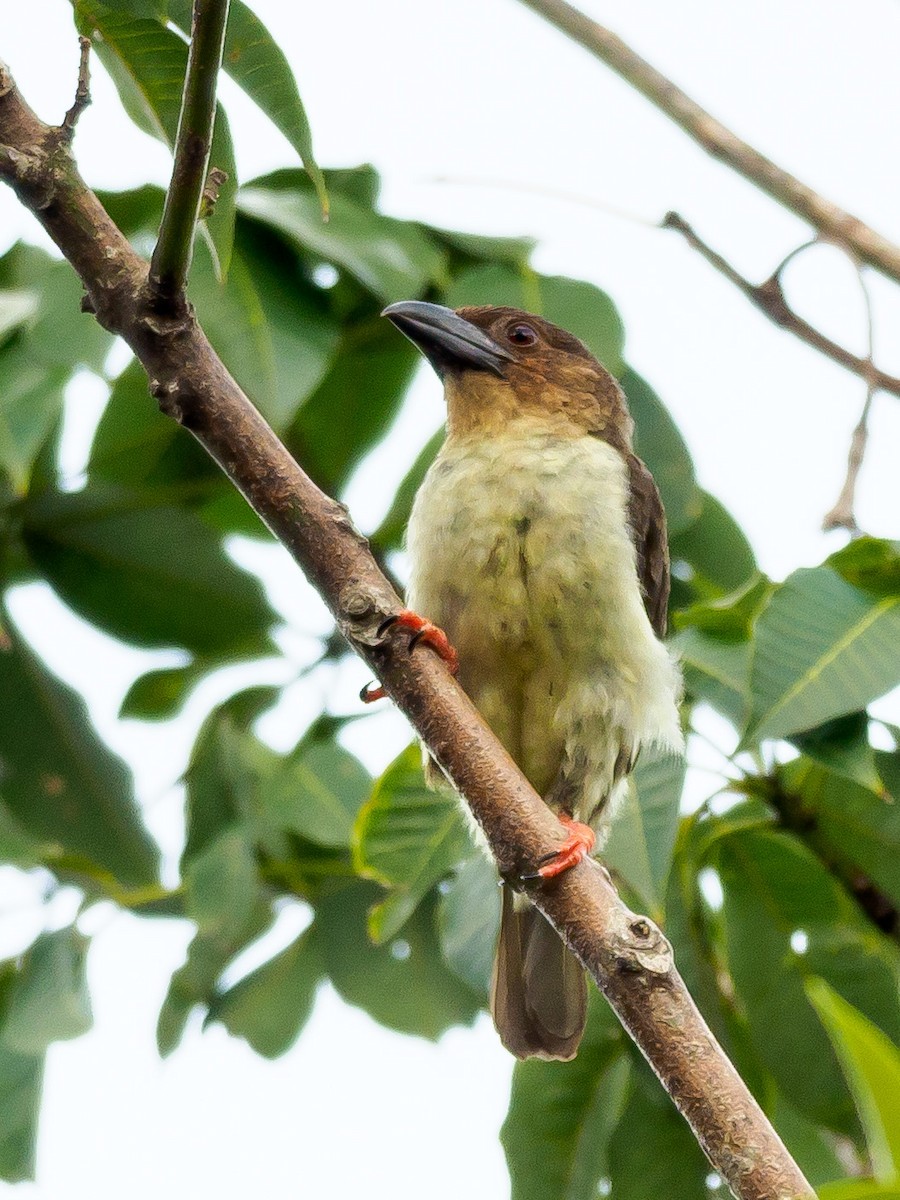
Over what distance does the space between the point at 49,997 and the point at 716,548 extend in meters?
1.53

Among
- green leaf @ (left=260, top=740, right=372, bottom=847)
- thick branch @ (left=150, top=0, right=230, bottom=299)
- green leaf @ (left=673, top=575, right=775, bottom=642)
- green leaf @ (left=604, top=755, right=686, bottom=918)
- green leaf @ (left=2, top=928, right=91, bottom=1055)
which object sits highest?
thick branch @ (left=150, top=0, right=230, bottom=299)

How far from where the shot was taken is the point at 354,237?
9.96 ft

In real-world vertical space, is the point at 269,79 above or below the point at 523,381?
above

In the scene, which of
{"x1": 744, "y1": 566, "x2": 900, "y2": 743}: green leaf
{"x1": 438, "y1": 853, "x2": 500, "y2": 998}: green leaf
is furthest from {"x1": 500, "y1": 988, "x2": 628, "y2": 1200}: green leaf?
{"x1": 744, "y1": 566, "x2": 900, "y2": 743}: green leaf

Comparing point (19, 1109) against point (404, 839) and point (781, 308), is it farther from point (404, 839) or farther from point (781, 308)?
point (781, 308)

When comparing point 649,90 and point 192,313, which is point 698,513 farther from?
point 192,313

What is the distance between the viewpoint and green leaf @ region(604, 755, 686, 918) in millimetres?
2513

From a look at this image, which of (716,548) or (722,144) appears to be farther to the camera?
(716,548)

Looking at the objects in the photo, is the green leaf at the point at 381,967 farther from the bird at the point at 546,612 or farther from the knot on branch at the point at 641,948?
the knot on branch at the point at 641,948

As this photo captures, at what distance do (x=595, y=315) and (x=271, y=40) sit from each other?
1506 millimetres

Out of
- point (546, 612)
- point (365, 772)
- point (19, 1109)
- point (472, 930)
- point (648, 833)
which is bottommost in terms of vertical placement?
point (19, 1109)

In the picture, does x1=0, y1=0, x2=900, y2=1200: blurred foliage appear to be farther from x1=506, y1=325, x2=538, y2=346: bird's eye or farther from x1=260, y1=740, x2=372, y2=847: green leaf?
x1=506, y1=325, x2=538, y2=346: bird's eye

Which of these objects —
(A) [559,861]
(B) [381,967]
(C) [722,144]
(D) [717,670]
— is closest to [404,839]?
(B) [381,967]

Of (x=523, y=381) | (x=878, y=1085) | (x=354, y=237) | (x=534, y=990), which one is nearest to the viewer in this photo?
(x=878, y=1085)
